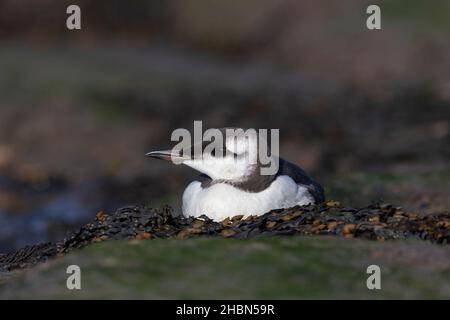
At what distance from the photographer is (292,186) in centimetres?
1161

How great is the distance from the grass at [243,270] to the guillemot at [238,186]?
153cm

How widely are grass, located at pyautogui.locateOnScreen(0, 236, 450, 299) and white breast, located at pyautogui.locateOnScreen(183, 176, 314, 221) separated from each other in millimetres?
1501

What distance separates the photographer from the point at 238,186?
38.1 feet

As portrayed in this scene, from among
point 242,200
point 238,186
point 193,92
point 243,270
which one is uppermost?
point 193,92

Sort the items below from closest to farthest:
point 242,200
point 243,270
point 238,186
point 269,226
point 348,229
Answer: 1. point 243,270
2. point 348,229
3. point 269,226
4. point 242,200
5. point 238,186

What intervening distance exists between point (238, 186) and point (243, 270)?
286cm

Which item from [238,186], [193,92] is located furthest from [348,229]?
[193,92]

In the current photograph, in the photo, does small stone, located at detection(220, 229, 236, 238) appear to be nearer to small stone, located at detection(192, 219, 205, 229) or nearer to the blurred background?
small stone, located at detection(192, 219, 205, 229)

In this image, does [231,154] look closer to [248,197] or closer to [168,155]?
[248,197]

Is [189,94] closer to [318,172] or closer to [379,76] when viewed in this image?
[379,76]

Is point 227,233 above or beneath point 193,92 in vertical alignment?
beneath

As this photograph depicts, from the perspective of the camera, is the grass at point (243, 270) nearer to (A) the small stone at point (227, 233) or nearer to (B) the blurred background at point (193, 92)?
(A) the small stone at point (227, 233)

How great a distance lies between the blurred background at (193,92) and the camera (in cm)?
2152
